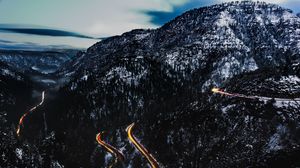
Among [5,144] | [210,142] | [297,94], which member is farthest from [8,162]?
[297,94]

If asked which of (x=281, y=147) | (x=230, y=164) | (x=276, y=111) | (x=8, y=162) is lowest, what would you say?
(x=8, y=162)

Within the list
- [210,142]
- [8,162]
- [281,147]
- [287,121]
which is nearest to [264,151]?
[281,147]

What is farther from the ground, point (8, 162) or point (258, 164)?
point (258, 164)

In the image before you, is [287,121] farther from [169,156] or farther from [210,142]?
[169,156]

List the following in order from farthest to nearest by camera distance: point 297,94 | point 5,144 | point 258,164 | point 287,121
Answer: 1. point 297,94
2. point 5,144
3. point 287,121
4. point 258,164

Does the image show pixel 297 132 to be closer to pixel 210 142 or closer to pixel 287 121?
pixel 287 121

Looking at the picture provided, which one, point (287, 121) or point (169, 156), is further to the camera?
point (169, 156)

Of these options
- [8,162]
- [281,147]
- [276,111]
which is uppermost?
[276,111]

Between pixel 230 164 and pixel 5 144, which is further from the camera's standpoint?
pixel 5 144

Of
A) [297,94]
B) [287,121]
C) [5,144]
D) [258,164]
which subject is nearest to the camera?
[258,164]
